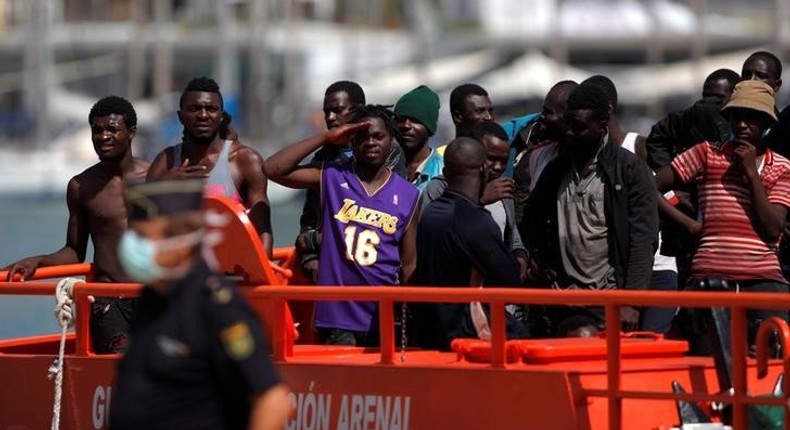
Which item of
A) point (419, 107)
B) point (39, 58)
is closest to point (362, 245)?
point (419, 107)

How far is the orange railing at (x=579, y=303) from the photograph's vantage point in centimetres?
621

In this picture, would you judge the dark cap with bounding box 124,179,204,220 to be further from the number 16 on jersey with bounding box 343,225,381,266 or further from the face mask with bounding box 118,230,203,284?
the number 16 on jersey with bounding box 343,225,381,266

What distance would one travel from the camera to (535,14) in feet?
210

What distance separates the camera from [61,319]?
7.96 m

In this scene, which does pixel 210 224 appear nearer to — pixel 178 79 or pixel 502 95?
pixel 502 95

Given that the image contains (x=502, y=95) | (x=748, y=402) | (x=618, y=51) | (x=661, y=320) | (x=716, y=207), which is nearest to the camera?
(x=748, y=402)

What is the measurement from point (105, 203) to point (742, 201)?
3274 millimetres

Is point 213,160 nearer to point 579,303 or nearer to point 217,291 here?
point 579,303

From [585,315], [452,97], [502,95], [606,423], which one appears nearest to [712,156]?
[585,315]

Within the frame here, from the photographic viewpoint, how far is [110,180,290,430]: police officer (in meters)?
4.77

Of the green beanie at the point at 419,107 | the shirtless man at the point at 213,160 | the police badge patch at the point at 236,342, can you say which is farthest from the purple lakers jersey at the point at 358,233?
the police badge patch at the point at 236,342

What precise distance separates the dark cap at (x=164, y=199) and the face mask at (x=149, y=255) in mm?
70

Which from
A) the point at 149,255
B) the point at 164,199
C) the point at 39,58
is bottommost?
the point at 39,58

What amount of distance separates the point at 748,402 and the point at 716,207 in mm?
1548
